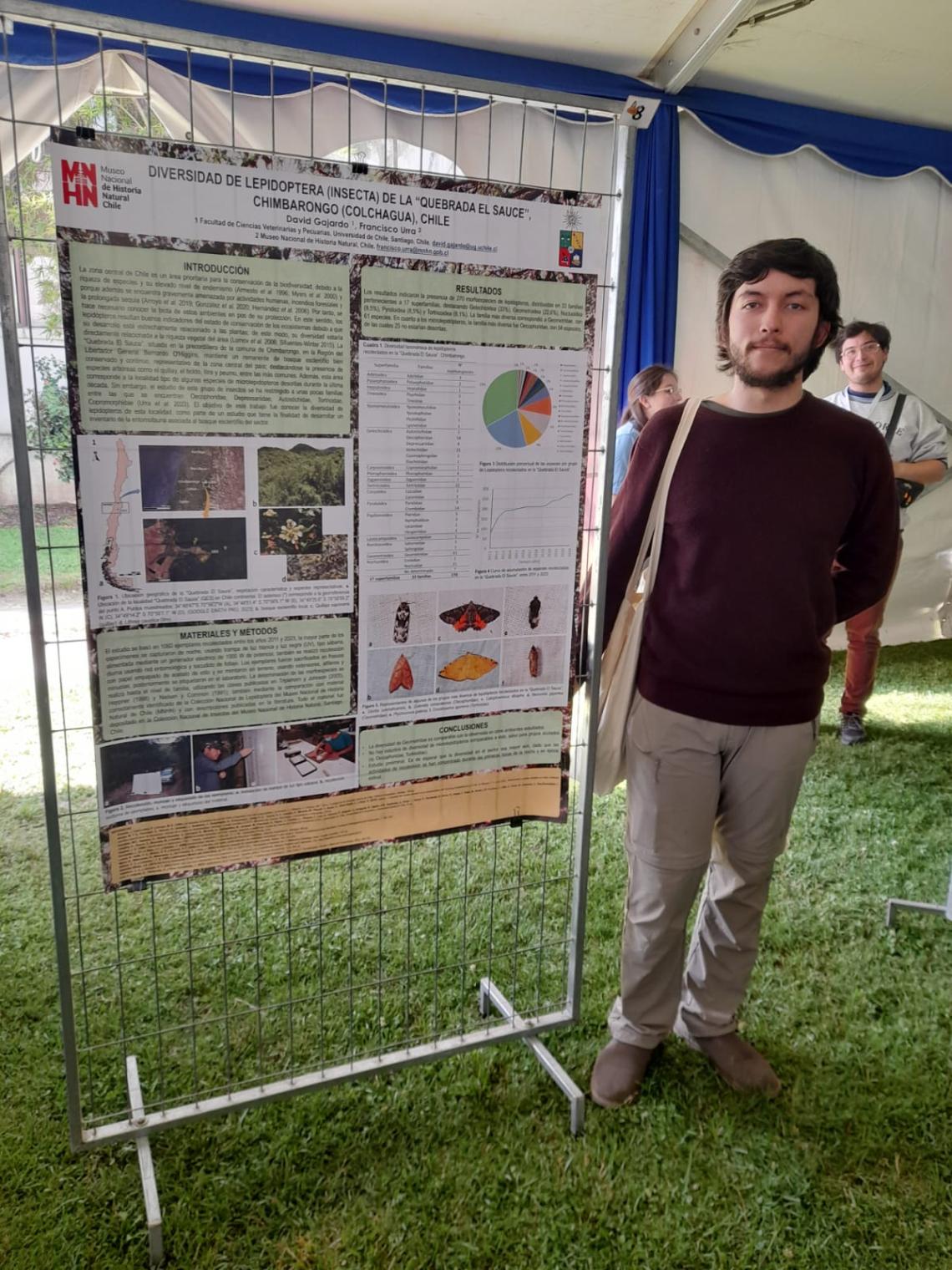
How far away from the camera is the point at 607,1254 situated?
1584mm

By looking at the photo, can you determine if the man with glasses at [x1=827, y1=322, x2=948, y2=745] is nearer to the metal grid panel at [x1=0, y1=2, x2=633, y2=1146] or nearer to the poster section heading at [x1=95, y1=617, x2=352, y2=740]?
the metal grid panel at [x1=0, y1=2, x2=633, y2=1146]

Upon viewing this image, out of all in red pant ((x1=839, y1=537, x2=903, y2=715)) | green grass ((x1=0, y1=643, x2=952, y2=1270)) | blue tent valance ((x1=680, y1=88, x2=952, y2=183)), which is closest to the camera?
green grass ((x1=0, y1=643, x2=952, y2=1270))

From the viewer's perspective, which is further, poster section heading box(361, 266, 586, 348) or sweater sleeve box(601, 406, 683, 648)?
sweater sleeve box(601, 406, 683, 648)

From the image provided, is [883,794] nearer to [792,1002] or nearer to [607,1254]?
[792,1002]

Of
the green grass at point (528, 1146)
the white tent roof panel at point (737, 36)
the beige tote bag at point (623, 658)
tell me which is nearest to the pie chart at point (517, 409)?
the beige tote bag at point (623, 658)

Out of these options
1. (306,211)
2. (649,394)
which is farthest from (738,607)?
(649,394)

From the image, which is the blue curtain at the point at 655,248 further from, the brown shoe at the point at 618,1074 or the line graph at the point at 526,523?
the brown shoe at the point at 618,1074

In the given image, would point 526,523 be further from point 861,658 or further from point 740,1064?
point 861,658

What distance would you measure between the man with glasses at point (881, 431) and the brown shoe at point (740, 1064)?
2.17 meters

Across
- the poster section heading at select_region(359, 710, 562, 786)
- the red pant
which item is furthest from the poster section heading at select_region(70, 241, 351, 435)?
the red pant

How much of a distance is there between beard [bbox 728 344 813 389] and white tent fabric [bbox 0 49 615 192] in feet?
5.50

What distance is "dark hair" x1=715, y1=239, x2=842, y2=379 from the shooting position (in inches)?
63.5

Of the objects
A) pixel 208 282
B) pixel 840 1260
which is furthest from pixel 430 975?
pixel 208 282

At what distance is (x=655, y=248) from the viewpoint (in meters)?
4.32
